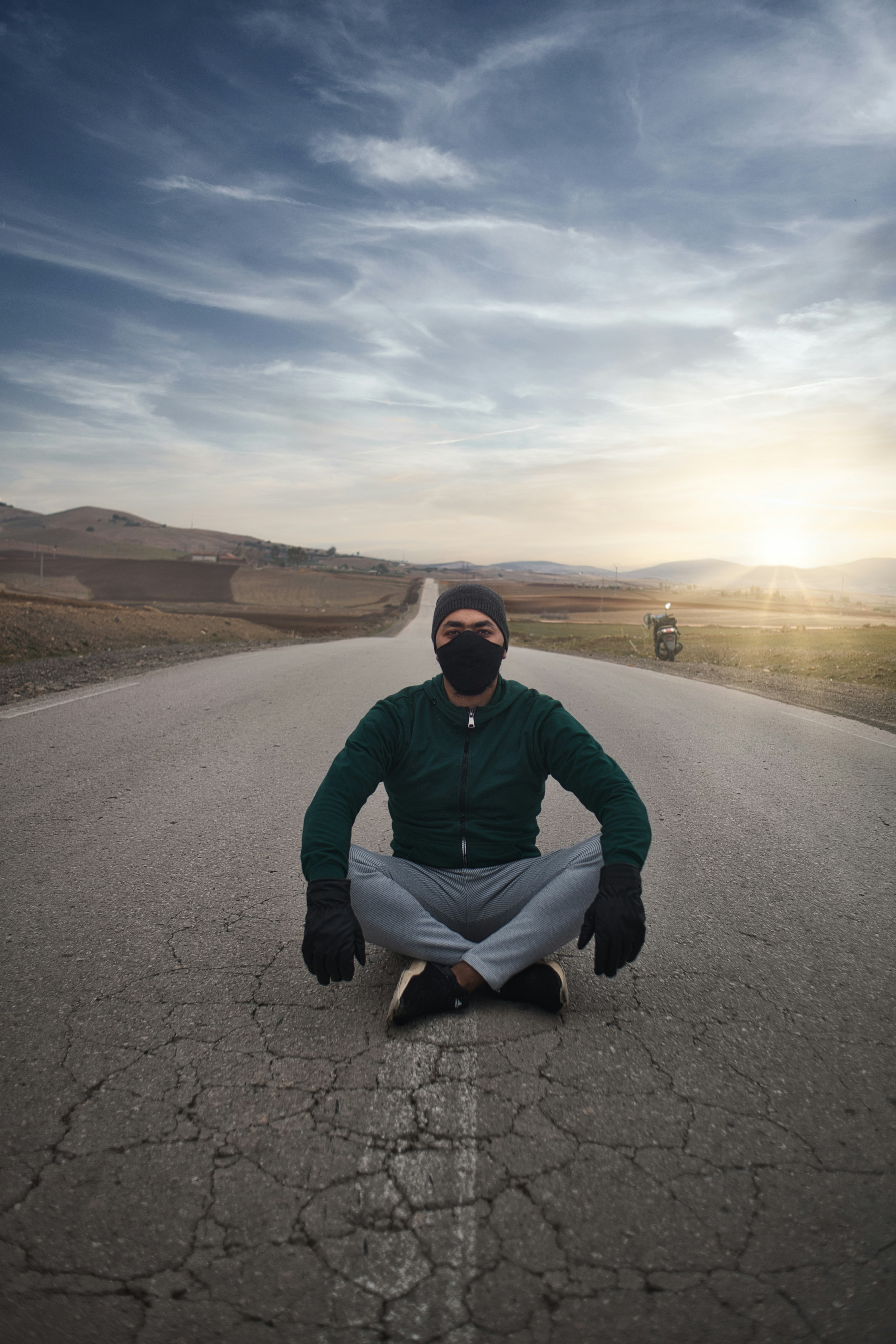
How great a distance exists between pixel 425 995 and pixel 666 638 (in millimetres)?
19223

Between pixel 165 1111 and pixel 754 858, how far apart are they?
347 cm

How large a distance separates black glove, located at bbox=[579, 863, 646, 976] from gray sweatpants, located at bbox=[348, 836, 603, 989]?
0.16m

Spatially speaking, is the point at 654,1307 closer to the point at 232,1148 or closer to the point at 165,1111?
the point at 232,1148

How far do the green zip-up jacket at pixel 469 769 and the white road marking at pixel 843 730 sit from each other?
6.54 meters

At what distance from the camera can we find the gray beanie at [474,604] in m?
3.17

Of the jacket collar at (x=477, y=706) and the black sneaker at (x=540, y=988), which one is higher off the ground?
the jacket collar at (x=477, y=706)

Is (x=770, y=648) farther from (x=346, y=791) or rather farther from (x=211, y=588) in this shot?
(x=211, y=588)

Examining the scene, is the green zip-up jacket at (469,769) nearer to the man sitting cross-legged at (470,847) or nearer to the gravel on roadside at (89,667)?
the man sitting cross-legged at (470,847)

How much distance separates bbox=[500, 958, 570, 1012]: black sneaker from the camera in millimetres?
2605

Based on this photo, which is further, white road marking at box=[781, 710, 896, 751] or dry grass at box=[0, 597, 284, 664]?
dry grass at box=[0, 597, 284, 664]

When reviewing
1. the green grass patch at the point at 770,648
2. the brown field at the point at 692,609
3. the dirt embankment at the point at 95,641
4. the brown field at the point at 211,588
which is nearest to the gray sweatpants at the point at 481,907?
the dirt embankment at the point at 95,641

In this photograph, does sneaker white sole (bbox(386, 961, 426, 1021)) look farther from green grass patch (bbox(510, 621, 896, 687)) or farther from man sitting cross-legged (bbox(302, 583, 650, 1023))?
green grass patch (bbox(510, 621, 896, 687))

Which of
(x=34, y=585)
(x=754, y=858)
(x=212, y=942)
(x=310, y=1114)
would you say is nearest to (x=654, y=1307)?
(x=310, y=1114)

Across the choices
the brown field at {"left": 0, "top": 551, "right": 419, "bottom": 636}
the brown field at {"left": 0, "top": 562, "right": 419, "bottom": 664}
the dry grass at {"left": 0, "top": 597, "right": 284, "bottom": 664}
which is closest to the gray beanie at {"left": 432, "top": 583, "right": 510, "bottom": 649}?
the dry grass at {"left": 0, "top": 597, "right": 284, "bottom": 664}
